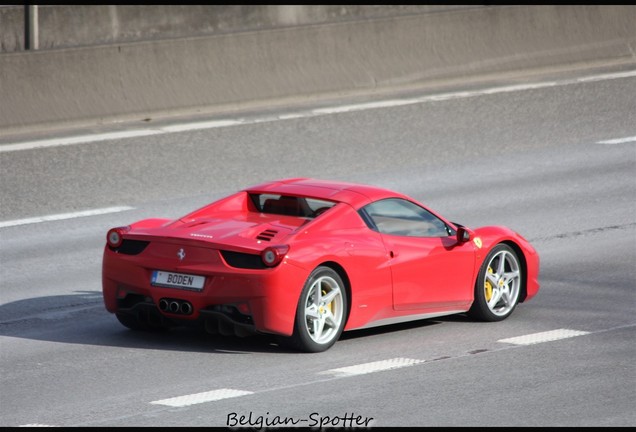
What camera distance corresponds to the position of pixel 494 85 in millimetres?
23219

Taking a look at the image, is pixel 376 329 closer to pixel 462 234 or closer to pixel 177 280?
pixel 462 234

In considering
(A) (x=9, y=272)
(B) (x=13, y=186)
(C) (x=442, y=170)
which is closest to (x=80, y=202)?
(B) (x=13, y=186)

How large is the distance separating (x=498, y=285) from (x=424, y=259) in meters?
1.03

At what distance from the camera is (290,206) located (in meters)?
10.7

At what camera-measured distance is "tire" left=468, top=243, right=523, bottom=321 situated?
1128 centimetres

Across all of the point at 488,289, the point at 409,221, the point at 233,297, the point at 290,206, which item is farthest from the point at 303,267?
the point at 488,289

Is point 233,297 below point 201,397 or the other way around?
the other way around

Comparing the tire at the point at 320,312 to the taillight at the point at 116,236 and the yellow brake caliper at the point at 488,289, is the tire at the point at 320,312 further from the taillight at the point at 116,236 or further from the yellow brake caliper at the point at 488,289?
the yellow brake caliper at the point at 488,289

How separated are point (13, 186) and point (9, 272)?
4197 millimetres

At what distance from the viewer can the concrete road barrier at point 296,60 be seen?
19.7m

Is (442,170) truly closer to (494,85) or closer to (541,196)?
(541,196)

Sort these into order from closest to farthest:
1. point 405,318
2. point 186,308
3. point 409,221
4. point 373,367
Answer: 1. point 373,367
2. point 186,308
3. point 405,318
4. point 409,221

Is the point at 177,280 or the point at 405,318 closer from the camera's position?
the point at 177,280

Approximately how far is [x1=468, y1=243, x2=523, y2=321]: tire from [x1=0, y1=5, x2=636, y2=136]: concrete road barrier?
10082 millimetres
